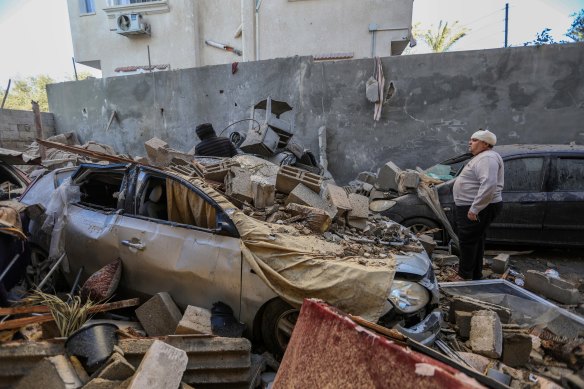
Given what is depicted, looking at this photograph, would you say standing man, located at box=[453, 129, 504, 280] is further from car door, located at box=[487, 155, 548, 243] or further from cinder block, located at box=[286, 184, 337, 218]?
cinder block, located at box=[286, 184, 337, 218]

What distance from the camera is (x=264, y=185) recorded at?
147 inches

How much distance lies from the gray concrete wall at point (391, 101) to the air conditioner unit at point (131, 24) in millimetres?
4490

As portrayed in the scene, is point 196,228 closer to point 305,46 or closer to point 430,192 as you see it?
point 430,192

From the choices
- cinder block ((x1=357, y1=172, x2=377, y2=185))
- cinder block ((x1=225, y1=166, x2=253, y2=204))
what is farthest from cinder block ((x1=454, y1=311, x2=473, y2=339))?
cinder block ((x1=357, y1=172, x2=377, y2=185))

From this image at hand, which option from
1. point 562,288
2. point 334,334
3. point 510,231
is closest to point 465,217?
point 562,288

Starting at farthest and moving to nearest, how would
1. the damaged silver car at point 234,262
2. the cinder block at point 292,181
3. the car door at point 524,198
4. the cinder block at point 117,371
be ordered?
the car door at point 524,198, the cinder block at point 292,181, the damaged silver car at point 234,262, the cinder block at point 117,371

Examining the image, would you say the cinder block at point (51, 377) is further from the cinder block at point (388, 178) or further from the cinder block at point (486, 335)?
the cinder block at point (388, 178)

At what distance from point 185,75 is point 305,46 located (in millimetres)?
4844

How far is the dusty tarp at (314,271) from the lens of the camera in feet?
8.25

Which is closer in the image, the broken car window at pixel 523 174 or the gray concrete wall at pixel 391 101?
the broken car window at pixel 523 174

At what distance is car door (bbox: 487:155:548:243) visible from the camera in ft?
16.5

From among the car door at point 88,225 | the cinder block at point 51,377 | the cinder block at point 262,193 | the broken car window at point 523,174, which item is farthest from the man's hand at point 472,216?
the cinder block at point 51,377

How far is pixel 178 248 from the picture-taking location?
3018mm

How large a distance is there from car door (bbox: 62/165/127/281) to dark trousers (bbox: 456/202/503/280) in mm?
3886
